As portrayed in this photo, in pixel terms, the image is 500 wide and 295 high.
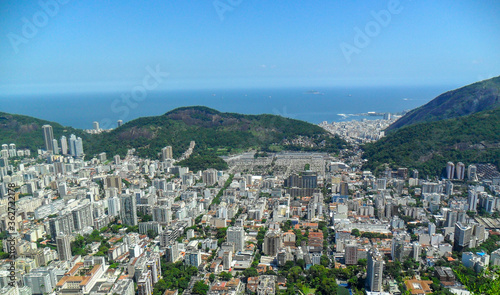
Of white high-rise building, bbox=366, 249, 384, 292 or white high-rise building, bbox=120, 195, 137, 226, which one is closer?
white high-rise building, bbox=366, 249, 384, 292

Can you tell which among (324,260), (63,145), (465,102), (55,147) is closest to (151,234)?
(324,260)

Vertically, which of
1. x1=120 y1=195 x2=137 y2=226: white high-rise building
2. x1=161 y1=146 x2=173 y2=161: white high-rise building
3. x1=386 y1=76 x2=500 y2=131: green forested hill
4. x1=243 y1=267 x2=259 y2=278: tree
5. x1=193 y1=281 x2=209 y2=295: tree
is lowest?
x1=193 y1=281 x2=209 y2=295: tree

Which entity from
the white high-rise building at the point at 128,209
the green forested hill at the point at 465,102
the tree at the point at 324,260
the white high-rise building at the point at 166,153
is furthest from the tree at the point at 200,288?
the green forested hill at the point at 465,102

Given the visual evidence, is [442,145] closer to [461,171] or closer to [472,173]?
[461,171]

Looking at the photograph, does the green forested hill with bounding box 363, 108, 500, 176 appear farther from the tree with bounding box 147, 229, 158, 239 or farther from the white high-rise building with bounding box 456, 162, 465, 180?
the tree with bounding box 147, 229, 158, 239

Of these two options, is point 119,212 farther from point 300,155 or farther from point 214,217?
point 300,155

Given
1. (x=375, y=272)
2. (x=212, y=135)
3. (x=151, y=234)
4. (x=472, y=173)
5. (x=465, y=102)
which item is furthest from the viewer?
(x=212, y=135)

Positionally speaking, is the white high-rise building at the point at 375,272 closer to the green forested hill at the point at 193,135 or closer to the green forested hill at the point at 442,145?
the green forested hill at the point at 442,145

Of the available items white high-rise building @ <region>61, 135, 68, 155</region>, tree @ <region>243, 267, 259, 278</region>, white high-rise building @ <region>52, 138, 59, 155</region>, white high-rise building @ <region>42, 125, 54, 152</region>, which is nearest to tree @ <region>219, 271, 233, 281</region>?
tree @ <region>243, 267, 259, 278</region>
